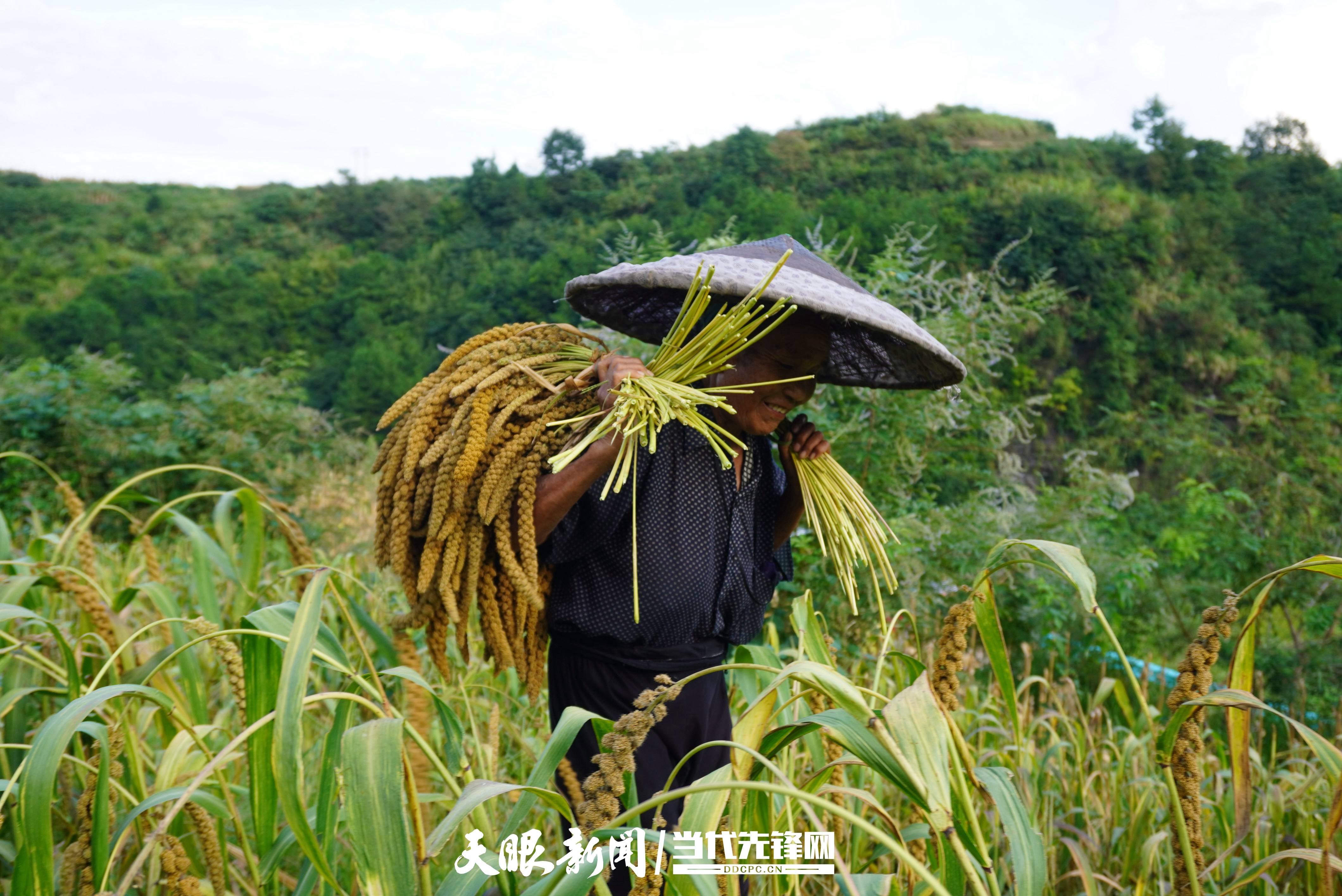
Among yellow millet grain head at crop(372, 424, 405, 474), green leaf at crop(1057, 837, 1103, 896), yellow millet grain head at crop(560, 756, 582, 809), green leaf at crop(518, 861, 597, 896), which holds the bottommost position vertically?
green leaf at crop(1057, 837, 1103, 896)

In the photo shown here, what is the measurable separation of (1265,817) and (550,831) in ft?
5.16

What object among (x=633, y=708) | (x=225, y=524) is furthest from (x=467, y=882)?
→ (x=225, y=524)

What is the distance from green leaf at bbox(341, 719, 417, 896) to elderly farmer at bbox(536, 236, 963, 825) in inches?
21.3

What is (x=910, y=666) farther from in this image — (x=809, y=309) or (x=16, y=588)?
(x=16, y=588)

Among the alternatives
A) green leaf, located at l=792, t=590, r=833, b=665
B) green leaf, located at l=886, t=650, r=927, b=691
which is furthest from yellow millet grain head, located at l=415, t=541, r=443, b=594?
green leaf, located at l=886, t=650, r=927, b=691

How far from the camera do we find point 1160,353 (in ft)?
32.0

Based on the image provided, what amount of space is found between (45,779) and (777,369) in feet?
3.46

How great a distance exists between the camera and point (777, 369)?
4.59 feet

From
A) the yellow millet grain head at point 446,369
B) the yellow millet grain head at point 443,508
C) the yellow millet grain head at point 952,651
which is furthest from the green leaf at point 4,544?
the yellow millet grain head at point 952,651

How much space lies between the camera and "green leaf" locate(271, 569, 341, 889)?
30.7 inches

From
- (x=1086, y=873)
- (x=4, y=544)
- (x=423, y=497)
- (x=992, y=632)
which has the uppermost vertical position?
(x=423, y=497)

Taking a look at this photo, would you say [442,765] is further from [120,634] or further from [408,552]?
[120,634]

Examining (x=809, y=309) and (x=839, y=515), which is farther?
(x=839, y=515)

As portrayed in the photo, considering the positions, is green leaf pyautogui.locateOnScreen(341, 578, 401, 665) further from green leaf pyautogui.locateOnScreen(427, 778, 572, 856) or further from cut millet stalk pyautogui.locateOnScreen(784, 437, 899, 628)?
cut millet stalk pyautogui.locateOnScreen(784, 437, 899, 628)
